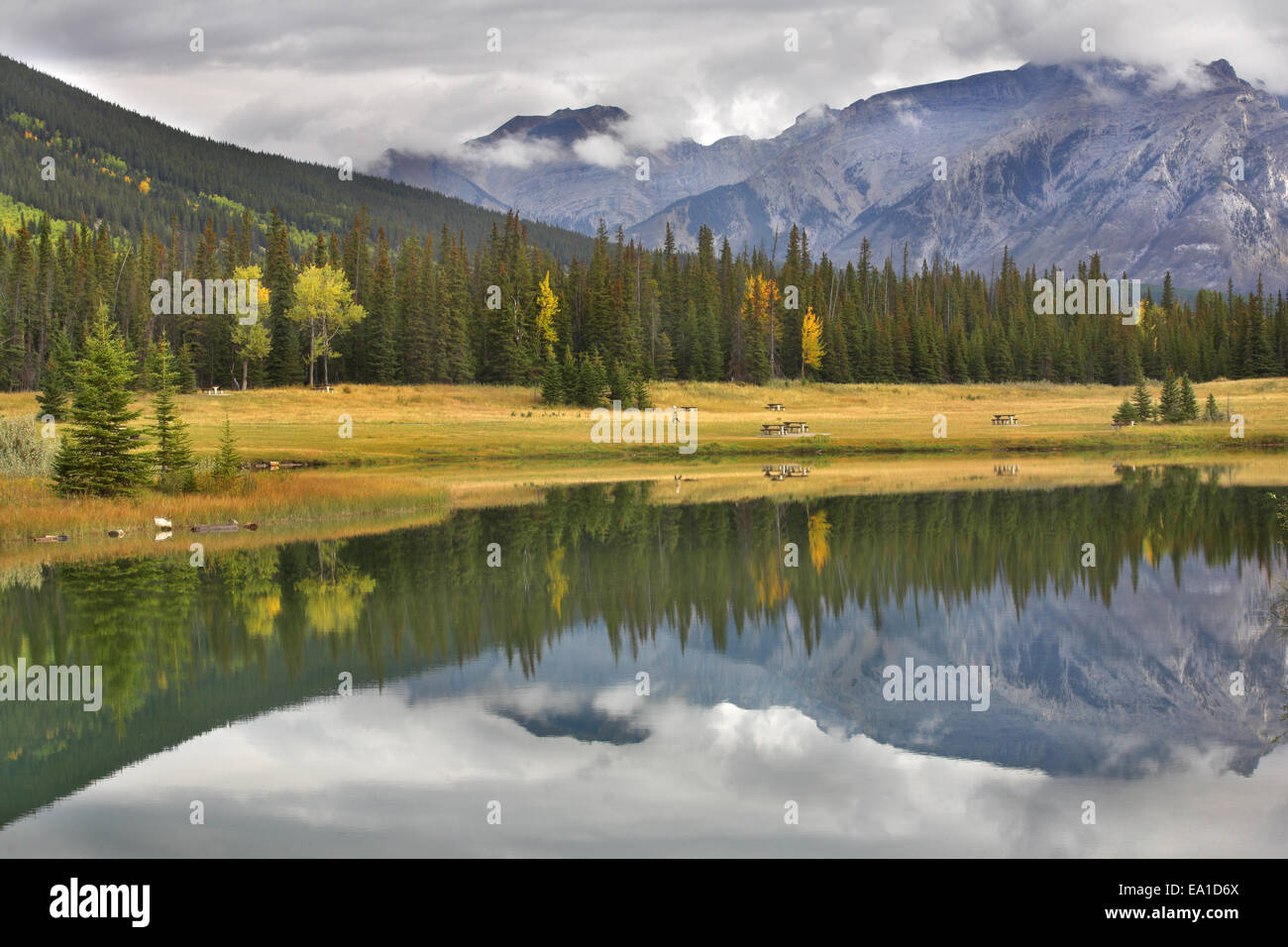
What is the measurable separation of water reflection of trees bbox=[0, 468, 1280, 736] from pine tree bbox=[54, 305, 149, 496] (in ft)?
29.2

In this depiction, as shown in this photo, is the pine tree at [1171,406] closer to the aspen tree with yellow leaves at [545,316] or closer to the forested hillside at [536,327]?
the forested hillside at [536,327]

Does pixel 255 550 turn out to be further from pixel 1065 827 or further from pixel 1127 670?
pixel 1065 827

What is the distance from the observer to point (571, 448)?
237 ft

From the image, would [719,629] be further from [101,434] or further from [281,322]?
[281,322]

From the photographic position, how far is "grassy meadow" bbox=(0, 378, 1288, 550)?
39688 mm

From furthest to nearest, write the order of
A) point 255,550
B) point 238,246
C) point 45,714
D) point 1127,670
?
point 238,246 < point 255,550 < point 1127,670 < point 45,714

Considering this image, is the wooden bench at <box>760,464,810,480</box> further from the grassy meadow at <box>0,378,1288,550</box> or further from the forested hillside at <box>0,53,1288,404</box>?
the forested hillside at <box>0,53,1288,404</box>

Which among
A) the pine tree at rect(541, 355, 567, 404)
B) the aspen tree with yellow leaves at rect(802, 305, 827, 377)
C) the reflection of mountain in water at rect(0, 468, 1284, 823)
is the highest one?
the aspen tree with yellow leaves at rect(802, 305, 827, 377)

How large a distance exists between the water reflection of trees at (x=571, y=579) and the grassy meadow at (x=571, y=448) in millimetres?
5911

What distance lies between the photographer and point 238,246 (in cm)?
12575

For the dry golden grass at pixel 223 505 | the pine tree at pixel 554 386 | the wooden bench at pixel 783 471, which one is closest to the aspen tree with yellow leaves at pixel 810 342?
the pine tree at pixel 554 386

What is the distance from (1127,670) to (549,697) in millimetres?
8969

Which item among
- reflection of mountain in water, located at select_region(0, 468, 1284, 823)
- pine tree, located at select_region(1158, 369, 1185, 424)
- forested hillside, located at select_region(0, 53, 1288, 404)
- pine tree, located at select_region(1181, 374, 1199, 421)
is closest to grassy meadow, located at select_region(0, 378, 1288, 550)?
pine tree, located at select_region(1181, 374, 1199, 421)
